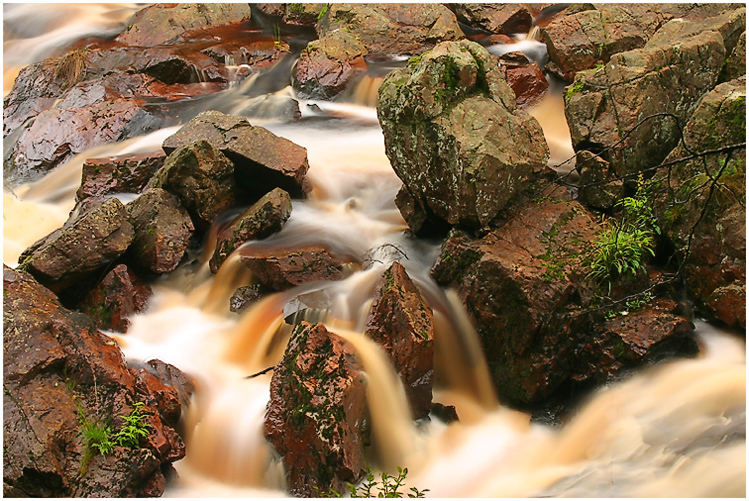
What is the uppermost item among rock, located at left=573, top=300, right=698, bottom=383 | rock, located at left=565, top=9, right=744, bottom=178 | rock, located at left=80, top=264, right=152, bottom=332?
rock, located at left=565, top=9, right=744, bottom=178

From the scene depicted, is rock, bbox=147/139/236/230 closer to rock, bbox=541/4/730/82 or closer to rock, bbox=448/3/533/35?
rock, bbox=541/4/730/82

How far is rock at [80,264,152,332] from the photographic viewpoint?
19.2 ft

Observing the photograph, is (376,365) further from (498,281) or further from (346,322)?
→ (498,281)

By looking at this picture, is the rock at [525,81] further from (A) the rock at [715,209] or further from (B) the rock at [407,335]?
(B) the rock at [407,335]


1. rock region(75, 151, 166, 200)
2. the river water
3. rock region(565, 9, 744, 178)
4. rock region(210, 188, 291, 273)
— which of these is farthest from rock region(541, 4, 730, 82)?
rock region(75, 151, 166, 200)

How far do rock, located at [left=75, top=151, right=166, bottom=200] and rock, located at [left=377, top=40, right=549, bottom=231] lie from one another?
313 cm

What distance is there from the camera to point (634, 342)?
4.93 meters

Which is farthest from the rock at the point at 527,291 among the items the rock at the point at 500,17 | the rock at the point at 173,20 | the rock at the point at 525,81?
the rock at the point at 173,20

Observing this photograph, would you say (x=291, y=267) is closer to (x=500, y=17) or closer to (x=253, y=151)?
(x=253, y=151)

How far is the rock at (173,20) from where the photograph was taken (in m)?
12.4

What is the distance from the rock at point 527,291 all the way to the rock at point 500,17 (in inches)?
262

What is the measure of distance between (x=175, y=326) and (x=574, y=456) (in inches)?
135

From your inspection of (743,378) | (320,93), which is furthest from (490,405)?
(320,93)

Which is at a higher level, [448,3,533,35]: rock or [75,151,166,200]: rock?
[448,3,533,35]: rock
